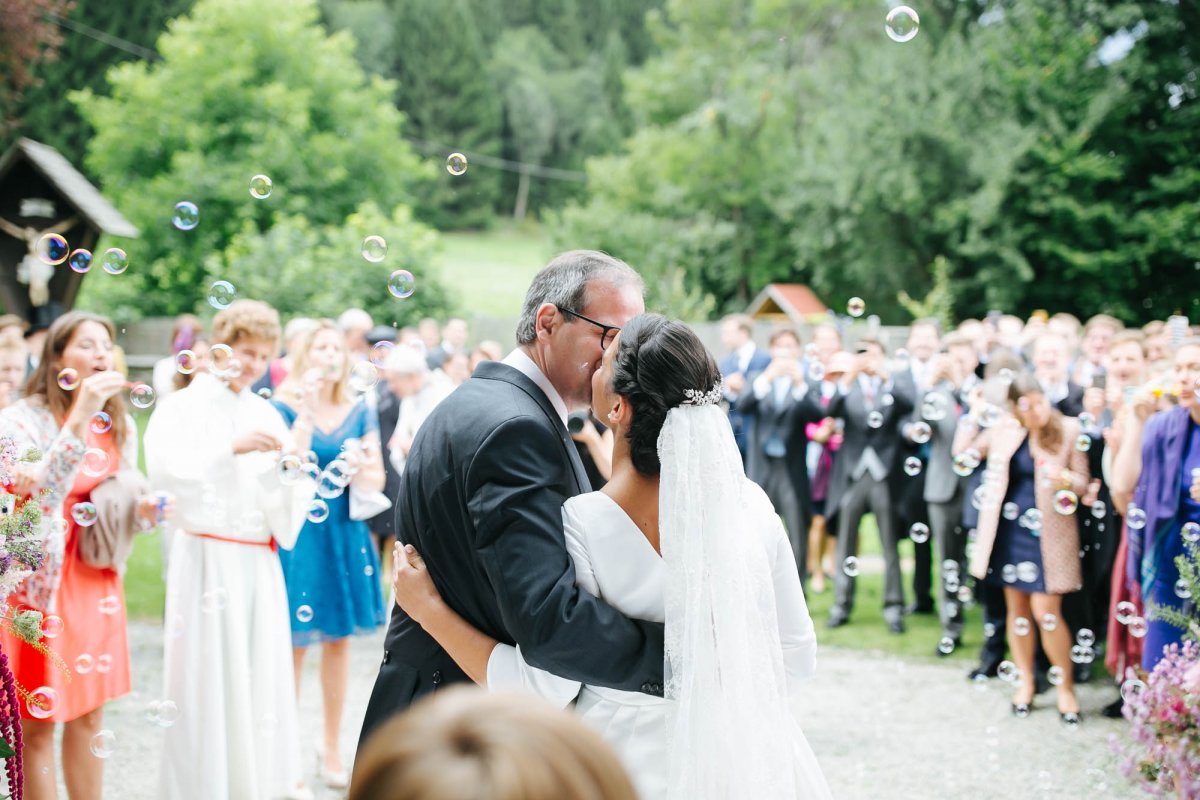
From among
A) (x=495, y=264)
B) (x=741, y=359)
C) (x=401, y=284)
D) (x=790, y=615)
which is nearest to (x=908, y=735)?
(x=401, y=284)

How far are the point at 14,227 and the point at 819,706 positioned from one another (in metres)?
12.3

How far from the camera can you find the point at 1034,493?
6621 millimetres

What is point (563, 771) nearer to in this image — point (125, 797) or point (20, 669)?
point (20, 669)

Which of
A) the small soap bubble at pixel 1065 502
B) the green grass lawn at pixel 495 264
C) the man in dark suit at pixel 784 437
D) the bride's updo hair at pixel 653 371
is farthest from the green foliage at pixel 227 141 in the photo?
the bride's updo hair at pixel 653 371

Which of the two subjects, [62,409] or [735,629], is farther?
[62,409]

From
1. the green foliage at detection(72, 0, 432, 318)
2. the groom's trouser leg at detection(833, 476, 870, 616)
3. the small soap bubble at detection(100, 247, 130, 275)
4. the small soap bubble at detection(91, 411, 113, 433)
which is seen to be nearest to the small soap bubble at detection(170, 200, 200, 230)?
the small soap bubble at detection(100, 247, 130, 275)

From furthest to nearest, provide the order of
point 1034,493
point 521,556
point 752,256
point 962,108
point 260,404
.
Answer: point 752,256
point 962,108
point 1034,493
point 260,404
point 521,556

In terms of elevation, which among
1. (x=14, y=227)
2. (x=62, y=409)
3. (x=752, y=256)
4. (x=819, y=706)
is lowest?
(x=819, y=706)

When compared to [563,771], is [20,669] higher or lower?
lower

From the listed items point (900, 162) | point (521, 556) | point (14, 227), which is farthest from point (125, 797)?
point (900, 162)

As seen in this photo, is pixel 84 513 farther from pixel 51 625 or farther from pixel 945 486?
pixel 945 486

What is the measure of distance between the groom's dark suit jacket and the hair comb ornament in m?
0.34

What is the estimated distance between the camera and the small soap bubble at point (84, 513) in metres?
4.31

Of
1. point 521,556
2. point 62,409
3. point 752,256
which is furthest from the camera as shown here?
point 752,256
